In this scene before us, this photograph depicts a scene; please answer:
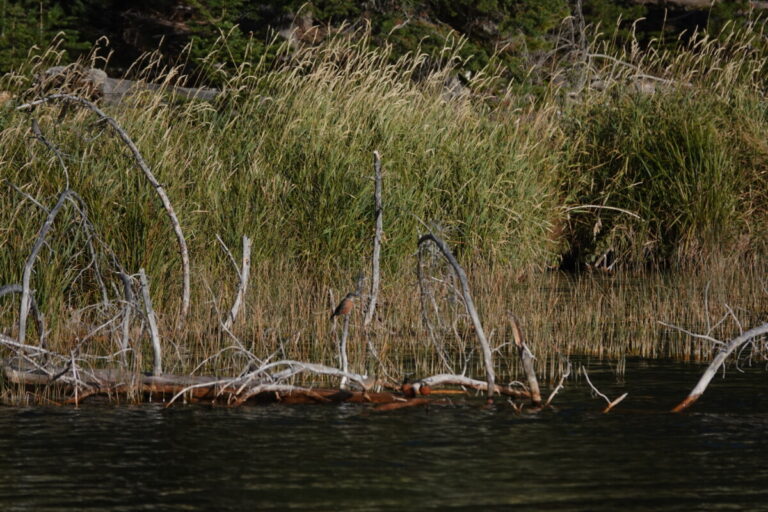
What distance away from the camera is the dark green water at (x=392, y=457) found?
6.43 metres

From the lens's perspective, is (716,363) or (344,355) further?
(344,355)

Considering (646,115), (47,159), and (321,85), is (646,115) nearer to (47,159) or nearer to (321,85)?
(321,85)

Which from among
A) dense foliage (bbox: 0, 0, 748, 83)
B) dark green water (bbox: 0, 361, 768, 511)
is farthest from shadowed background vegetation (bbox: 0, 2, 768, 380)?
dense foliage (bbox: 0, 0, 748, 83)

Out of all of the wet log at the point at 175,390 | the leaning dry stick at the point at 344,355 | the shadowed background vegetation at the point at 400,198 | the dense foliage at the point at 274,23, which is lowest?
the wet log at the point at 175,390

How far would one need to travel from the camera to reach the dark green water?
21.1 ft

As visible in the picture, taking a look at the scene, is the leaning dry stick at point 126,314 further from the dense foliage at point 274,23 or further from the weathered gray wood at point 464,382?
the dense foliage at point 274,23

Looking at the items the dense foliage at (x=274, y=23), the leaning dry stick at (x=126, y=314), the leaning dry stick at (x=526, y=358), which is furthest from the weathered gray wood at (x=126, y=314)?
the dense foliage at (x=274, y=23)

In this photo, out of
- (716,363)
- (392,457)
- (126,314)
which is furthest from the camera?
(126,314)

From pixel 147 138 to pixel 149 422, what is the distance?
5.89 meters

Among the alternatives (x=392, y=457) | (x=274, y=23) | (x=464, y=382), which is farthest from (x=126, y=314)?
(x=274, y=23)

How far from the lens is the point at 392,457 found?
289 inches

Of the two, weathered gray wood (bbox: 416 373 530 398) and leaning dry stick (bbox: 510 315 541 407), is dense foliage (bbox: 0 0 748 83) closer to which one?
weathered gray wood (bbox: 416 373 530 398)

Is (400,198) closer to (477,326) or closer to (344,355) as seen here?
(344,355)

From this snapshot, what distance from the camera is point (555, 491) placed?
6.57m
